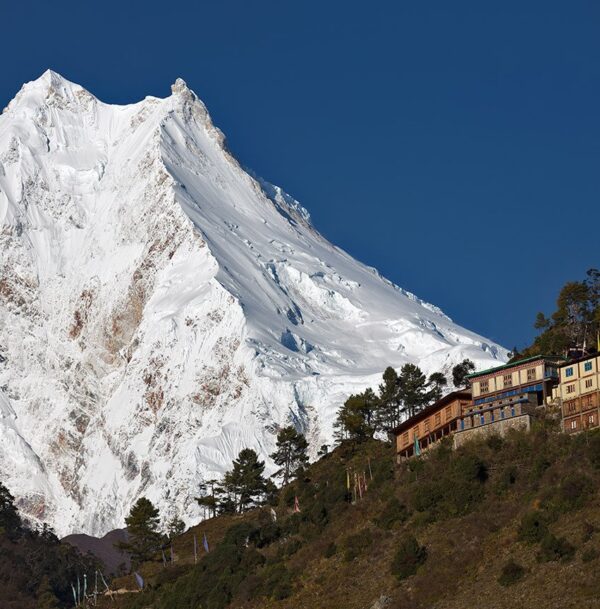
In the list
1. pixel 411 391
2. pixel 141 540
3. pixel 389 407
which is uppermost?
pixel 411 391

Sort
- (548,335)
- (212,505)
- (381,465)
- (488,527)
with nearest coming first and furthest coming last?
1. (488,527)
2. (381,465)
3. (548,335)
4. (212,505)

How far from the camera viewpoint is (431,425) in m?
135

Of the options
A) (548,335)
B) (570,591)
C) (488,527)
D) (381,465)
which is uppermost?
(548,335)

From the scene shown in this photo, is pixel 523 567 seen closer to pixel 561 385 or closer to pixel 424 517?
pixel 424 517

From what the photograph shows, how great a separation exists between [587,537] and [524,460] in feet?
54.2

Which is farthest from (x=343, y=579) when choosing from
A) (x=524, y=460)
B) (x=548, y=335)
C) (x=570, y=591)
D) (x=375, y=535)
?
(x=548, y=335)

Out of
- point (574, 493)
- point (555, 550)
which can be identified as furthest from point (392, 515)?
point (555, 550)

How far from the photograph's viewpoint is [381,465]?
451 feet

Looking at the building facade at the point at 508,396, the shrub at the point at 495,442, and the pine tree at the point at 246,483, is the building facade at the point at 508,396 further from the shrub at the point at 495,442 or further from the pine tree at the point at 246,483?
the pine tree at the point at 246,483

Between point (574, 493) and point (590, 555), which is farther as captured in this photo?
point (574, 493)

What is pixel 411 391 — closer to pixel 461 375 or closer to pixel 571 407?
pixel 461 375

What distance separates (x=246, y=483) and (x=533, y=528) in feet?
200

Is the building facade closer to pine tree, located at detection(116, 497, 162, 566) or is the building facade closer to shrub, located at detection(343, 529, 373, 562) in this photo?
shrub, located at detection(343, 529, 373, 562)

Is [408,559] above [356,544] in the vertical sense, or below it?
below
